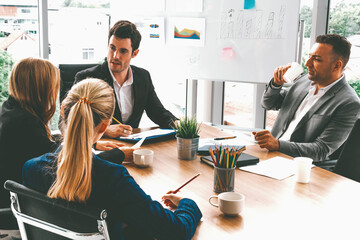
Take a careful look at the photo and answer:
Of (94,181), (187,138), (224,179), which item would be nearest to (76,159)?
(94,181)

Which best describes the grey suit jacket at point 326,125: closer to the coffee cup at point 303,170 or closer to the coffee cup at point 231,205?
the coffee cup at point 303,170

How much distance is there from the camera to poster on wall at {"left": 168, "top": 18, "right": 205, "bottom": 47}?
11.3 feet

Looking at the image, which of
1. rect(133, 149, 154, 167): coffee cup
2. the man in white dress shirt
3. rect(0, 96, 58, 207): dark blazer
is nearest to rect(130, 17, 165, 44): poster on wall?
the man in white dress shirt

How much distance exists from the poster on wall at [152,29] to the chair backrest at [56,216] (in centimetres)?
267

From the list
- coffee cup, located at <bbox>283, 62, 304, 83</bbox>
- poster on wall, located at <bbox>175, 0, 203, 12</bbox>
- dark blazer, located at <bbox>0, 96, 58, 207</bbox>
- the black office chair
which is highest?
poster on wall, located at <bbox>175, 0, 203, 12</bbox>

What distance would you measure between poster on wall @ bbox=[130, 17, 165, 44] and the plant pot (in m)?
1.90

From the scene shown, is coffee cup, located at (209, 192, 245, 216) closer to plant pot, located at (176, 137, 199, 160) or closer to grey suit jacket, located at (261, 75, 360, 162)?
plant pot, located at (176, 137, 199, 160)

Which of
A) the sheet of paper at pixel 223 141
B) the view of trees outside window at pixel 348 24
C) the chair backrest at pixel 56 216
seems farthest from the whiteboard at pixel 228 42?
the chair backrest at pixel 56 216

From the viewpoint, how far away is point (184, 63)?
3.56 meters

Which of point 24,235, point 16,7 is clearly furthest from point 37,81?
point 16,7

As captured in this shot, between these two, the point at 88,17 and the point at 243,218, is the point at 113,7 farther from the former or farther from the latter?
the point at 243,218

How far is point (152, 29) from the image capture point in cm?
362

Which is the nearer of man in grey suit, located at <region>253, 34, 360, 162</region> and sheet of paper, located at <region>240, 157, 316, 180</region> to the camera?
sheet of paper, located at <region>240, 157, 316, 180</region>

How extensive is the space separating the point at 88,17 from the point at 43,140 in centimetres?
257
